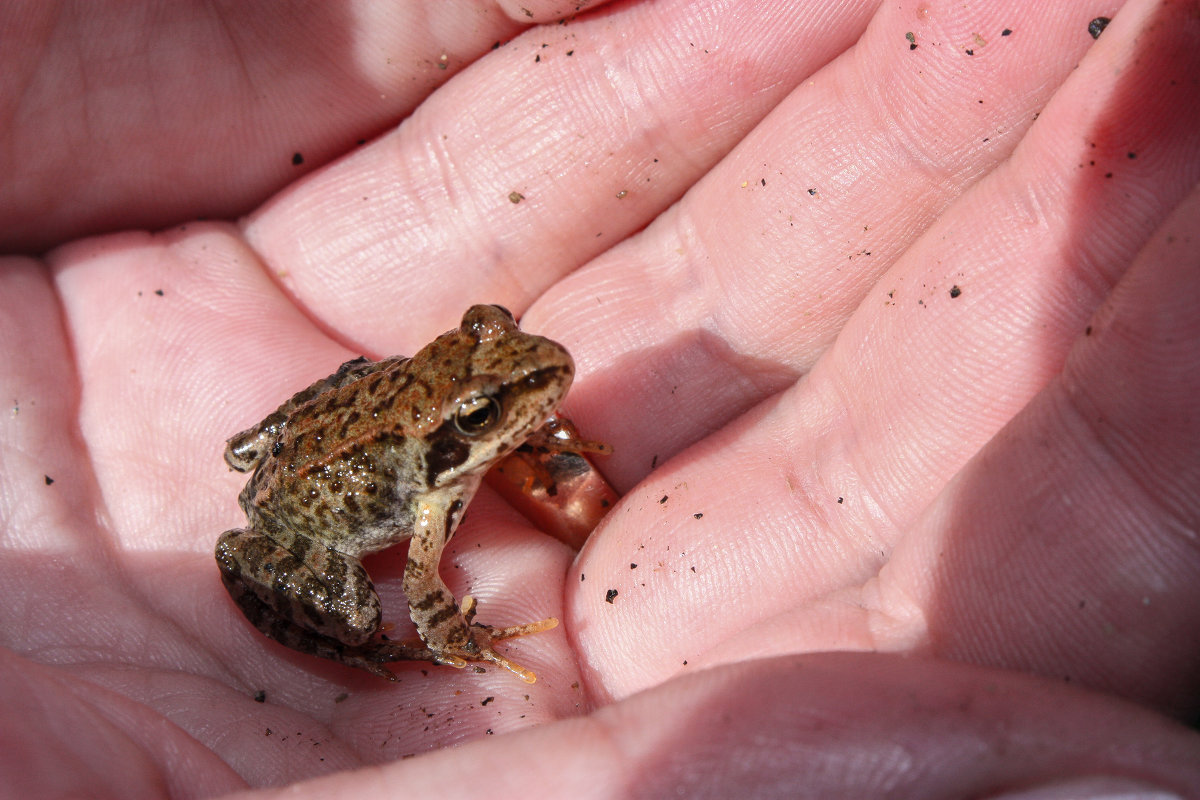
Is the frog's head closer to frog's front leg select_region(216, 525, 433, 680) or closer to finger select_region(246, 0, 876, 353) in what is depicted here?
frog's front leg select_region(216, 525, 433, 680)

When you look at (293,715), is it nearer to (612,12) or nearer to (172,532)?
(172,532)

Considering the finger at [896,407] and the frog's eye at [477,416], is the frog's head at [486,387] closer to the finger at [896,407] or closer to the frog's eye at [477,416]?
the frog's eye at [477,416]

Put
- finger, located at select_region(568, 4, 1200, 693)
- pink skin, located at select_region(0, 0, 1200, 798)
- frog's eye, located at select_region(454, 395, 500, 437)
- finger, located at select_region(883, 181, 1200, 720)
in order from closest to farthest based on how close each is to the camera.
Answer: pink skin, located at select_region(0, 0, 1200, 798) < finger, located at select_region(883, 181, 1200, 720) < finger, located at select_region(568, 4, 1200, 693) < frog's eye, located at select_region(454, 395, 500, 437)

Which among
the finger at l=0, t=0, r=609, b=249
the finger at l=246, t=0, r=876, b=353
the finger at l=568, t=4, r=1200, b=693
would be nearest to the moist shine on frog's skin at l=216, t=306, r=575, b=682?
the finger at l=568, t=4, r=1200, b=693

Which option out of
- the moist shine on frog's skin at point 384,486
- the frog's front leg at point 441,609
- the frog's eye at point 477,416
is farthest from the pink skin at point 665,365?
the frog's eye at point 477,416

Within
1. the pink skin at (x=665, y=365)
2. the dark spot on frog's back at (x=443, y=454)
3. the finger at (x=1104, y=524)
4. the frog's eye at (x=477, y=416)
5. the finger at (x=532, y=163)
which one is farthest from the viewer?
the finger at (x=532, y=163)

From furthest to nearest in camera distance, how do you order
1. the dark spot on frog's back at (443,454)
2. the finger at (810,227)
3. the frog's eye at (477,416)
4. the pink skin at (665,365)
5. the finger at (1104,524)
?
the dark spot on frog's back at (443,454) → the frog's eye at (477,416) → the finger at (810,227) → the finger at (1104,524) → the pink skin at (665,365)

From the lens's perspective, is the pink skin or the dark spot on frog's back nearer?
the pink skin

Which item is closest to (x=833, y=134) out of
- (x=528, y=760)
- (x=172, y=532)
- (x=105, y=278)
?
(x=528, y=760)
